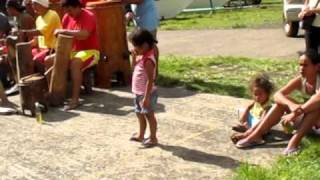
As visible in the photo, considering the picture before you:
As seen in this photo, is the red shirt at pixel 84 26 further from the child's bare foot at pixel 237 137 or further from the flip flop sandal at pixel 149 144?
the child's bare foot at pixel 237 137

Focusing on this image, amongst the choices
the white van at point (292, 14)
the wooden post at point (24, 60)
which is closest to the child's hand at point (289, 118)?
the wooden post at point (24, 60)

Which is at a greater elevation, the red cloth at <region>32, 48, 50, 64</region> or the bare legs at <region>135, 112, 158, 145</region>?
the red cloth at <region>32, 48, 50, 64</region>

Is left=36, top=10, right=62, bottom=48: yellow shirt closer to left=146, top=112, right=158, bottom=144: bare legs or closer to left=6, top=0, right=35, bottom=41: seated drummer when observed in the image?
left=6, top=0, right=35, bottom=41: seated drummer

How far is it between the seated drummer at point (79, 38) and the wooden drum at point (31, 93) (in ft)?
1.11

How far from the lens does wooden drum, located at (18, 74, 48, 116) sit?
7.48 metres

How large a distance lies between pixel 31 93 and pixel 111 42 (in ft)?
5.52

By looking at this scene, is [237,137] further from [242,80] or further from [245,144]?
[242,80]

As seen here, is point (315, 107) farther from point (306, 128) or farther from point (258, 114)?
point (258, 114)

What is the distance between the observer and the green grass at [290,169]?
15.5 ft

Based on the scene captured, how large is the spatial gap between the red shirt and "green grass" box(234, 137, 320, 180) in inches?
138

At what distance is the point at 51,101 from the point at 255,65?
358 centimetres

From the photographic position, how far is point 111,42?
8773 millimetres

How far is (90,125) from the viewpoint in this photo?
683cm

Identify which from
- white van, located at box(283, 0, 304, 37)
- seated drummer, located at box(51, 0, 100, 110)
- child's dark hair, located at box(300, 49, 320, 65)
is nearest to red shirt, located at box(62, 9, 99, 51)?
seated drummer, located at box(51, 0, 100, 110)
